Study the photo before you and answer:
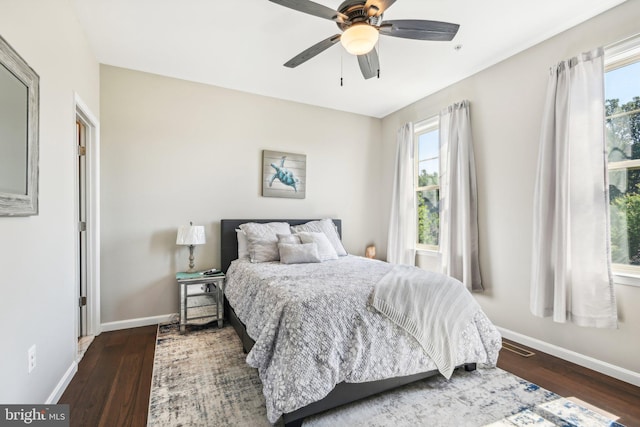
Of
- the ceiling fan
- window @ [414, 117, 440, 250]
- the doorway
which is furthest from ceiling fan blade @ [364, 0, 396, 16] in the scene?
the doorway

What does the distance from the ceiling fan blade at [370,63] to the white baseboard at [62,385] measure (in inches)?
123

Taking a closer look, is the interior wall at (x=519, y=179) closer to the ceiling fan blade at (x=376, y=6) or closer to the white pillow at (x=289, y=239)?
the ceiling fan blade at (x=376, y=6)

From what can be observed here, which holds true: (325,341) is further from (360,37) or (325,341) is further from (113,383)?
(360,37)

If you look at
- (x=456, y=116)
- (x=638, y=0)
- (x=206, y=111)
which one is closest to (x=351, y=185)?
(x=456, y=116)

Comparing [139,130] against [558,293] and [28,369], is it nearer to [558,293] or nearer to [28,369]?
[28,369]

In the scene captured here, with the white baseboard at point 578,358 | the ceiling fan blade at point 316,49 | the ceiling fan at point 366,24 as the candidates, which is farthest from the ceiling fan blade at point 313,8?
the white baseboard at point 578,358

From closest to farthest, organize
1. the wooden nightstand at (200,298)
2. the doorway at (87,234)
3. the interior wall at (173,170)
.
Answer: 1. the doorway at (87,234)
2. the wooden nightstand at (200,298)
3. the interior wall at (173,170)

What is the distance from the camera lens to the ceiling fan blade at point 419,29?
1939 mm

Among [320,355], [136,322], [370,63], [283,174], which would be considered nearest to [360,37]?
[370,63]

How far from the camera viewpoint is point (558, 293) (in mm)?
2463

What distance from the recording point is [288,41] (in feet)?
9.04

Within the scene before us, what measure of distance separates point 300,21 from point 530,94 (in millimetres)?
2243

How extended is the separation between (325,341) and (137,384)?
4.82 ft

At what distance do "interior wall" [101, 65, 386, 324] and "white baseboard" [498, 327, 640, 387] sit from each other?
8.79 feet
